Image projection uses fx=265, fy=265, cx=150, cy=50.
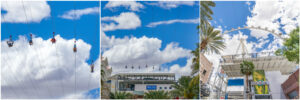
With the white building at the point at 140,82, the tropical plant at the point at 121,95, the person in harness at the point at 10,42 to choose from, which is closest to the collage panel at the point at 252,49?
the white building at the point at 140,82

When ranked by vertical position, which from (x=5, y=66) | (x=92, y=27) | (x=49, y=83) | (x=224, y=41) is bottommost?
(x=49, y=83)

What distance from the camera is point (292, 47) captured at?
5480 mm

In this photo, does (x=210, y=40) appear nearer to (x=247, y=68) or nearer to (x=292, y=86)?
(x=247, y=68)

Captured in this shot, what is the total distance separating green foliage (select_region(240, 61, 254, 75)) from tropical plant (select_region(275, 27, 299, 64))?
712 mm

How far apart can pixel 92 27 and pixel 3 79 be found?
99.5 inches

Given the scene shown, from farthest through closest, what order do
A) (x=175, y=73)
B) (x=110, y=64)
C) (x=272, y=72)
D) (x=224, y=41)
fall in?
(x=175, y=73) < (x=110, y=64) < (x=224, y=41) < (x=272, y=72)

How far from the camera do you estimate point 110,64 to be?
25.6 ft

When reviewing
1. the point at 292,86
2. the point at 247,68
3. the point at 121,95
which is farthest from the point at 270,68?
the point at 121,95

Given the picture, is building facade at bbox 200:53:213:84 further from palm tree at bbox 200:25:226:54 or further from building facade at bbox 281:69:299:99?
building facade at bbox 281:69:299:99

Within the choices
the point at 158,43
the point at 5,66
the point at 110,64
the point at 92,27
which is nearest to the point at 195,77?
the point at 158,43

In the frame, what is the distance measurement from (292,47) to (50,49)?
5.55 m

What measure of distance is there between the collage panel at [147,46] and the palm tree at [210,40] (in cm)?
75

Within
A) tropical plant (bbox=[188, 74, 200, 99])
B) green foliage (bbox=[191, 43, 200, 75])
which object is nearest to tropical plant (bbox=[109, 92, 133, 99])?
tropical plant (bbox=[188, 74, 200, 99])

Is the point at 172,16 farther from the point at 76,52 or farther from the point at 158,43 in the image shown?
the point at 76,52
